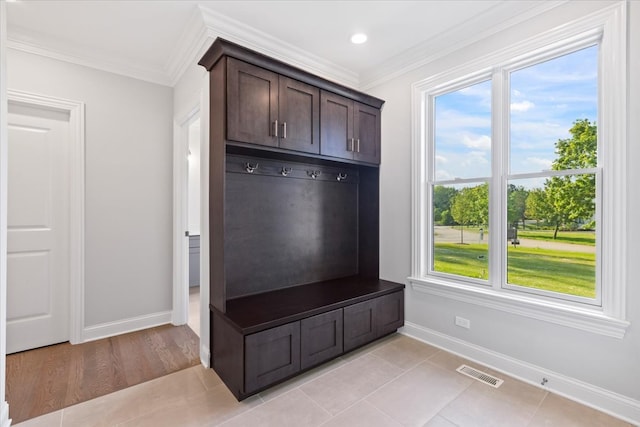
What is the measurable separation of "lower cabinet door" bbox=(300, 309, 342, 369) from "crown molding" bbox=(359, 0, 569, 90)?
2460mm

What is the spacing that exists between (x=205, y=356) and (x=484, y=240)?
2563mm

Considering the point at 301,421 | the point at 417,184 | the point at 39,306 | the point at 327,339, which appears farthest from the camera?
the point at 417,184

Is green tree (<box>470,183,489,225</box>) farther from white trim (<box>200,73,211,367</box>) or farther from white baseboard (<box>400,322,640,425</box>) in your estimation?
white trim (<box>200,73,211,367</box>)

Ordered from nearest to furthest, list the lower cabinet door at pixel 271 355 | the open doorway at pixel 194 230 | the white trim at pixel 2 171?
the white trim at pixel 2 171 → the lower cabinet door at pixel 271 355 → the open doorway at pixel 194 230

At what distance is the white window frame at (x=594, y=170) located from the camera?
189 centimetres

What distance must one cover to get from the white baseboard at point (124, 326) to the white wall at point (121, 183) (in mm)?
41

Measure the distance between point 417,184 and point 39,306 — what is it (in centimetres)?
376

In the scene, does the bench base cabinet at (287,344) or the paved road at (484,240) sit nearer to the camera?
the bench base cabinet at (287,344)

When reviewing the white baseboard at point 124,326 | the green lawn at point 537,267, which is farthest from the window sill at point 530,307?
the white baseboard at point 124,326

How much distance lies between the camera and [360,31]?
2643 mm

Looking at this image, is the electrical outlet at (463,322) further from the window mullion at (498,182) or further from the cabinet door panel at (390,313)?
the cabinet door panel at (390,313)

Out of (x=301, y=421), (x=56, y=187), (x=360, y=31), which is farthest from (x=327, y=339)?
(x=56, y=187)

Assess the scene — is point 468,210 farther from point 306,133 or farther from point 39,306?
point 39,306

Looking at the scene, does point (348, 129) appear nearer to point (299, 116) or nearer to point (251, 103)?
point (299, 116)
